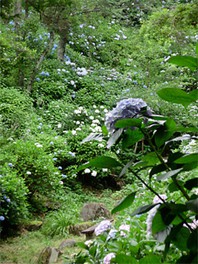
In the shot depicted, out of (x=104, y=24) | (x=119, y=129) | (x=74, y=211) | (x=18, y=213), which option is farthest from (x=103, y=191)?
(x=104, y=24)

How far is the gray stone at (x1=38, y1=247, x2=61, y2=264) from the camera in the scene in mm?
3311

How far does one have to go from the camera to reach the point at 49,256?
3344 millimetres

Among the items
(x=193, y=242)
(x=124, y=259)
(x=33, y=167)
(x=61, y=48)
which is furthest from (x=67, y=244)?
(x=61, y=48)

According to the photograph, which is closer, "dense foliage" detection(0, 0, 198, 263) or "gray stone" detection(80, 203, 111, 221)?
"dense foliage" detection(0, 0, 198, 263)

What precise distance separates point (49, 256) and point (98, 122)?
9.57ft

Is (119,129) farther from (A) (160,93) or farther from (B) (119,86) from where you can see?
(B) (119,86)

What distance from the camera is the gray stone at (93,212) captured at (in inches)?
171

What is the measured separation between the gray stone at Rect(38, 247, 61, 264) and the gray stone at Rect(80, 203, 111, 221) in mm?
987

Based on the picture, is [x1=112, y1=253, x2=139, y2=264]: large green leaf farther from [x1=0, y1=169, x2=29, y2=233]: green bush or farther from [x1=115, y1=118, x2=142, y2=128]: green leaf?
[x1=0, y1=169, x2=29, y2=233]: green bush

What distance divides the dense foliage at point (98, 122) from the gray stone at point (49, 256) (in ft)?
1.61

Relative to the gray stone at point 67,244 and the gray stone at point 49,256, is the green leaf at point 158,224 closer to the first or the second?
the gray stone at point 49,256

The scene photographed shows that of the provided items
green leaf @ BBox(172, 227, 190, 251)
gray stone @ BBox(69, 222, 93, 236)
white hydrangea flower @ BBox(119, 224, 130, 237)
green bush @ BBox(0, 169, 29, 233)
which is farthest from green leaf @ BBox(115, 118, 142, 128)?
gray stone @ BBox(69, 222, 93, 236)

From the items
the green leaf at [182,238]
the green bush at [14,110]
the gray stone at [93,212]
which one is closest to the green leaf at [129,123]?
the green leaf at [182,238]

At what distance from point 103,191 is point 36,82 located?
267cm
